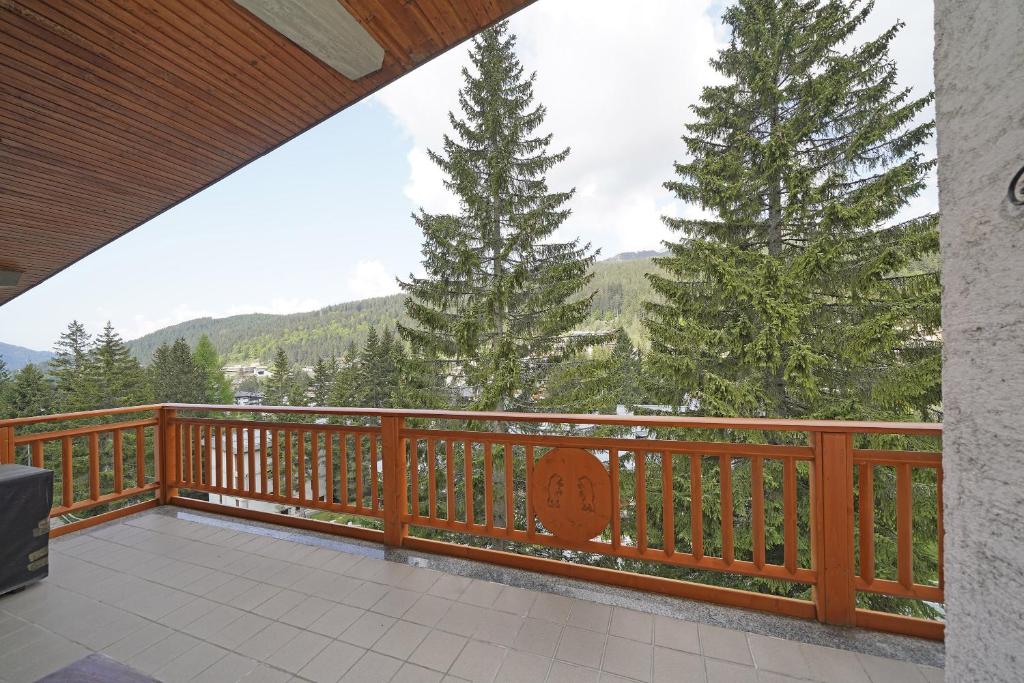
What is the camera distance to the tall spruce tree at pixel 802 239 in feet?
21.2

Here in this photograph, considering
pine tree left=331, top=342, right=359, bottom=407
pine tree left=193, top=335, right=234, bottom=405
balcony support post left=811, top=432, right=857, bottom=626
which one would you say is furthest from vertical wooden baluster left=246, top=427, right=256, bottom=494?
pine tree left=193, top=335, right=234, bottom=405

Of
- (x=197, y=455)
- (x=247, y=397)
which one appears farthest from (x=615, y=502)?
(x=247, y=397)

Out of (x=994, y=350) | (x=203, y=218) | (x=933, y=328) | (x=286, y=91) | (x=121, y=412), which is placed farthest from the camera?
(x=203, y=218)

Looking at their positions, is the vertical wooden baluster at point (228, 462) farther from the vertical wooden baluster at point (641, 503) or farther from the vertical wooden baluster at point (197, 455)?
the vertical wooden baluster at point (641, 503)

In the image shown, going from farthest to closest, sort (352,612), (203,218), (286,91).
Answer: (203,218)
(286,91)
(352,612)

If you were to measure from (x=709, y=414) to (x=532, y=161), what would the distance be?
255 inches

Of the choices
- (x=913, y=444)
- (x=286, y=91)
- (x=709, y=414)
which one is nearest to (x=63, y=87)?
(x=286, y=91)

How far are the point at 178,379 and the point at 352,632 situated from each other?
24341mm

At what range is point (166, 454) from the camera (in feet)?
12.2

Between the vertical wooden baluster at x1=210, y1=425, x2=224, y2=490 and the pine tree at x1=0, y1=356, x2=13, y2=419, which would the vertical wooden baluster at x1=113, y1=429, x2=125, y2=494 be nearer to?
the vertical wooden baluster at x1=210, y1=425, x2=224, y2=490

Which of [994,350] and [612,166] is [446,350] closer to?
[994,350]

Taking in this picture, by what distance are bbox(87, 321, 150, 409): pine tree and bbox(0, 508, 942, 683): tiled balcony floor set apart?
22.0 meters

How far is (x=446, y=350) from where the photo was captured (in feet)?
29.6

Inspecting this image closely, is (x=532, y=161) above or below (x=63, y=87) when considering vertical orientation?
above
